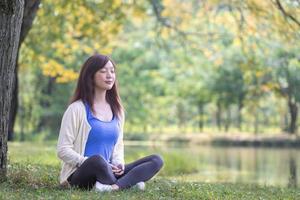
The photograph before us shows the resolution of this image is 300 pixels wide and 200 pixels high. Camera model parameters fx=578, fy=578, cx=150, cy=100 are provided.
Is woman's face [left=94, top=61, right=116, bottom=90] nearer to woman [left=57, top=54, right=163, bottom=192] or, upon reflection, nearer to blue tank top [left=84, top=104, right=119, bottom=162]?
woman [left=57, top=54, right=163, bottom=192]

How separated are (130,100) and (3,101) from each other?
1324 inches

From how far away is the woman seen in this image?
5.75 metres

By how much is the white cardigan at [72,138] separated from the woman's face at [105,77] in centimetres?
30

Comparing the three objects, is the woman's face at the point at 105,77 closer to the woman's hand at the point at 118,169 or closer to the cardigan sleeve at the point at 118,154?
the cardigan sleeve at the point at 118,154

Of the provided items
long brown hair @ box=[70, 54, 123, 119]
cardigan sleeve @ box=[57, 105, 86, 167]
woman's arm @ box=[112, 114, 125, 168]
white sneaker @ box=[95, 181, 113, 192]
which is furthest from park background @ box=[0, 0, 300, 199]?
long brown hair @ box=[70, 54, 123, 119]

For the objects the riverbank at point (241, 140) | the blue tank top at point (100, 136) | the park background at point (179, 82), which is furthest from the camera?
the riverbank at point (241, 140)

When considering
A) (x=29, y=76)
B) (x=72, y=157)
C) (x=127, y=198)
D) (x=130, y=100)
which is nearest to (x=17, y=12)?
(x=72, y=157)

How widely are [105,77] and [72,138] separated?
2.52ft

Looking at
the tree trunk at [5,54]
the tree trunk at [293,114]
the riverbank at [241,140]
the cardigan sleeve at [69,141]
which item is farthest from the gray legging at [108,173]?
the tree trunk at [293,114]

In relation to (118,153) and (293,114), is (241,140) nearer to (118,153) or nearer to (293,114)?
(293,114)

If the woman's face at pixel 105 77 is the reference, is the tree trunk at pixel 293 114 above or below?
below

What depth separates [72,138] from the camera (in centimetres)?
582

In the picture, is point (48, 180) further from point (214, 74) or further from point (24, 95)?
point (214, 74)

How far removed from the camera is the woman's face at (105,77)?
20.1 feet
